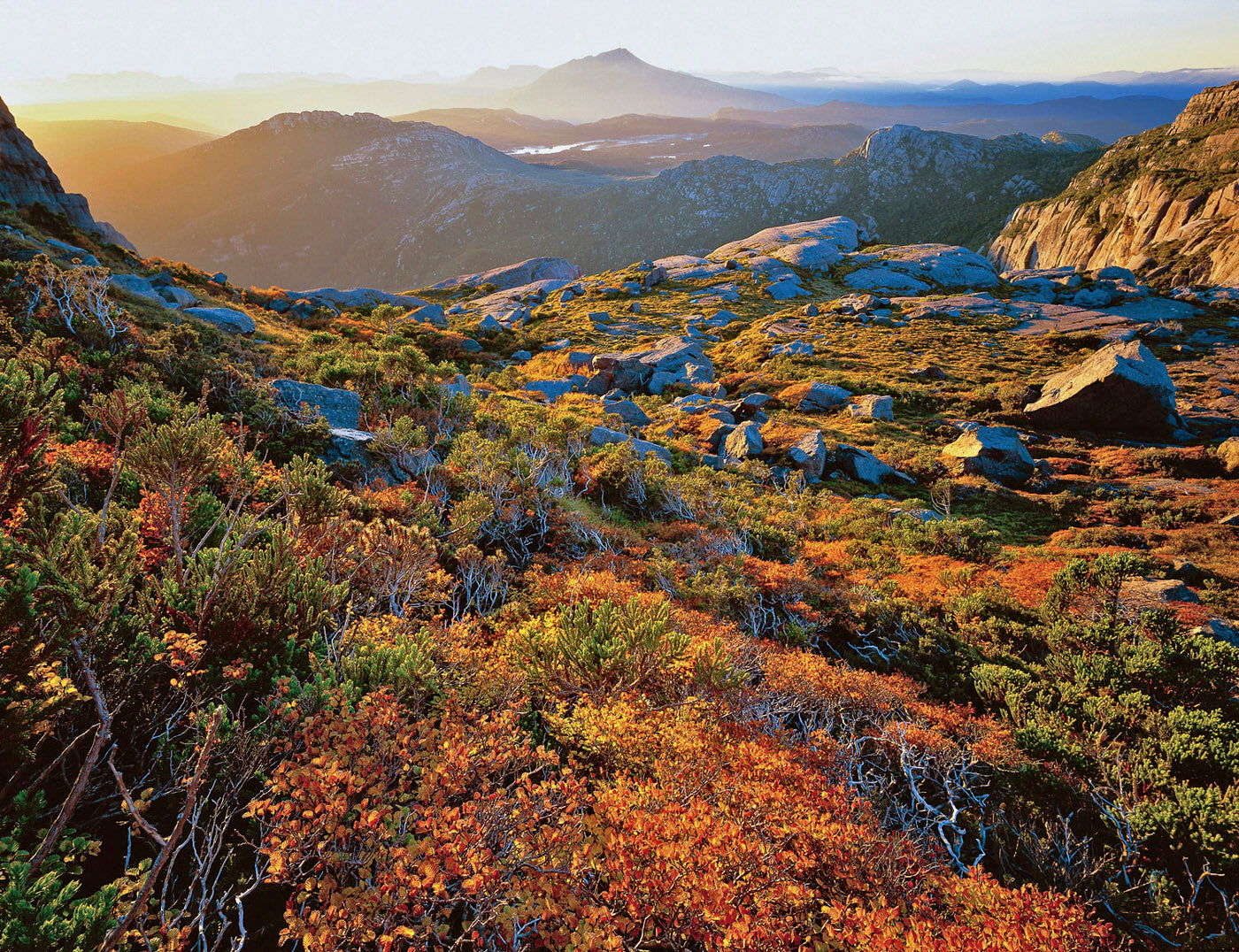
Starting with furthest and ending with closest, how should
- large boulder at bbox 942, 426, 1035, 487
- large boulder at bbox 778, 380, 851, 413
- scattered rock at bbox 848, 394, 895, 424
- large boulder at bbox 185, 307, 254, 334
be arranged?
large boulder at bbox 778, 380, 851, 413, scattered rock at bbox 848, 394, 895, 424, large boulder at bbox 942, 426, 1035, 487, large boulder at bbox 185, 307, 254, 334

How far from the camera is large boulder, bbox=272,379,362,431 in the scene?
1706cm

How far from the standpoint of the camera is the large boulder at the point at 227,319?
94.9 feet

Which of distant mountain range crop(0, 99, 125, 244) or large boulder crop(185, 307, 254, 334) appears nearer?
large boulder crop(185, 307, 254, 334)

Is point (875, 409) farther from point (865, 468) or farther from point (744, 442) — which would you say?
point (744, 442)

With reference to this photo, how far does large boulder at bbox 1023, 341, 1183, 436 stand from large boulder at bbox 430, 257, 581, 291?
7653 cm

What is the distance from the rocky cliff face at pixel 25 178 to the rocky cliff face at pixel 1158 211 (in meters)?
144

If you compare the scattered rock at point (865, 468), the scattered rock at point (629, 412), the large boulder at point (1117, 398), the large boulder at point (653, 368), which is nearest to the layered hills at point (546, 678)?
the scattered rock at point (865, 468)

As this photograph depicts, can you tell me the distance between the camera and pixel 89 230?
144ft

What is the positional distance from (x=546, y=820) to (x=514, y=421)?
18404 mm

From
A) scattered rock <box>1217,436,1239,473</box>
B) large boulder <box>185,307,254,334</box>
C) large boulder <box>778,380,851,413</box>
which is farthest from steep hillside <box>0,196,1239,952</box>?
large boulder <box>778,380,851,413</box>

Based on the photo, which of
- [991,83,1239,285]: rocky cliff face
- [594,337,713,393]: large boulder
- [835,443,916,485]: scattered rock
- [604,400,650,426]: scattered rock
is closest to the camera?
[835,443,916,485]: scattered rock

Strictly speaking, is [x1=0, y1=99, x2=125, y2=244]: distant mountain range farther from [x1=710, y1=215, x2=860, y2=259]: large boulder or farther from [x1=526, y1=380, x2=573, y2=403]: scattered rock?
[x1=710, y1=215, x2=860, y2=259]: large boulder

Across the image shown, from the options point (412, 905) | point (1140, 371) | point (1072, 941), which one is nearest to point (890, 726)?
point (1072, 941)

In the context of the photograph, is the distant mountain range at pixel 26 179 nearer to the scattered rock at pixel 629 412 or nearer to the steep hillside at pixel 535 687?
the steep hillside at pixel 535 687
